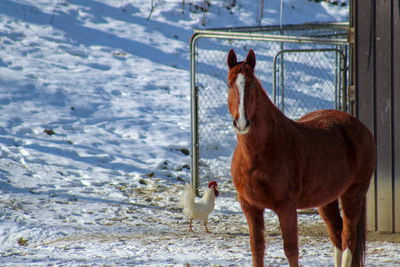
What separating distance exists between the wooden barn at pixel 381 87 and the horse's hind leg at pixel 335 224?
7.02ft

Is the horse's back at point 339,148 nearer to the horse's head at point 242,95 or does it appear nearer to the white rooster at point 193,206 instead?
the horse's head at point 242,95

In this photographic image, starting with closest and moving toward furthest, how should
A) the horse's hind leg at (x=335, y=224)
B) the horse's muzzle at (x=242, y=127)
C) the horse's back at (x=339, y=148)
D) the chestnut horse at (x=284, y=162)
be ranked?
the horse's muzzle at (x=242, y=127) → the chestnut horse at (x=284, y=162) → the horse's back at (x=339, y=148) → the horse's hind leg at (x=335, y=224)

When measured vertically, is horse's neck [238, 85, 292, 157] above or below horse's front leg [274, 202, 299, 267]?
above

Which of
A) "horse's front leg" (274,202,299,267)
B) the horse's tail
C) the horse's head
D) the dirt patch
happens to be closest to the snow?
the dirt patch

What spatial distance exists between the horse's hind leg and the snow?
34.6 inches

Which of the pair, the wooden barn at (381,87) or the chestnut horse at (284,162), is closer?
the chestnut horse at (284,162)

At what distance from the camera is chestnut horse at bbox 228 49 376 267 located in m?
2.63

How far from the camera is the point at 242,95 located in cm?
251

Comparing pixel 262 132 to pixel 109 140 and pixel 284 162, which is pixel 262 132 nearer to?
pixel 284 162

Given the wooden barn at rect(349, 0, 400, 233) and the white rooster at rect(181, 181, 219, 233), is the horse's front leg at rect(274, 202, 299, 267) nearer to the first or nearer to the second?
the white rooster at rect(181, 181, 219, 233)

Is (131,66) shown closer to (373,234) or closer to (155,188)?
(155,188)

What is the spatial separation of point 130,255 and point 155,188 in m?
2.91

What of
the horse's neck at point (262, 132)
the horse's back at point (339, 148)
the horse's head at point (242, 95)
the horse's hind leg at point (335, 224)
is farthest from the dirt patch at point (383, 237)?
the horse's head at point (242, 95)

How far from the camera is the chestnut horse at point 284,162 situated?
2.63 meters
